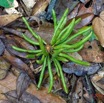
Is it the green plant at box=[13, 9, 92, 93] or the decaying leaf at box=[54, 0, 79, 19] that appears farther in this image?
the decaying leaf at box=[54, 0, 79, 19]

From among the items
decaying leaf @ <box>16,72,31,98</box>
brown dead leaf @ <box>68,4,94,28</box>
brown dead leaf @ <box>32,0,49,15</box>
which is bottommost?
decaying leaf @ <box>16,72,31,98</box>

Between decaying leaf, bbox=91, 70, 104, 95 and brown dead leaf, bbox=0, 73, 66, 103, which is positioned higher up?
brown dead leaf, bbox=0, 73, 66, 103

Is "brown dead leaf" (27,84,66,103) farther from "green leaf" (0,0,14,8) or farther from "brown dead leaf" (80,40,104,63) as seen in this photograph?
"green leaf" (0,0,14,8)

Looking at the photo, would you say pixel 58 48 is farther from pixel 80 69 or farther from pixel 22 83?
pixel 22 83

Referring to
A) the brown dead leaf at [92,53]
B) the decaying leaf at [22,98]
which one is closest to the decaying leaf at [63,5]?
the brown dead leaf at [92,53]

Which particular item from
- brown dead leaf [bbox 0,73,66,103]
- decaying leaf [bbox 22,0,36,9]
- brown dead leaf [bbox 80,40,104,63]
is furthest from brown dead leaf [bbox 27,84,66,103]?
decaying leaf [bbox 22,0,36,9]

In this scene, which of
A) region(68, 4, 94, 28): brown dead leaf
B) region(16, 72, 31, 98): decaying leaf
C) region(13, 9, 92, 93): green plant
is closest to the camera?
region(13, 9, 92, 93): green plant
